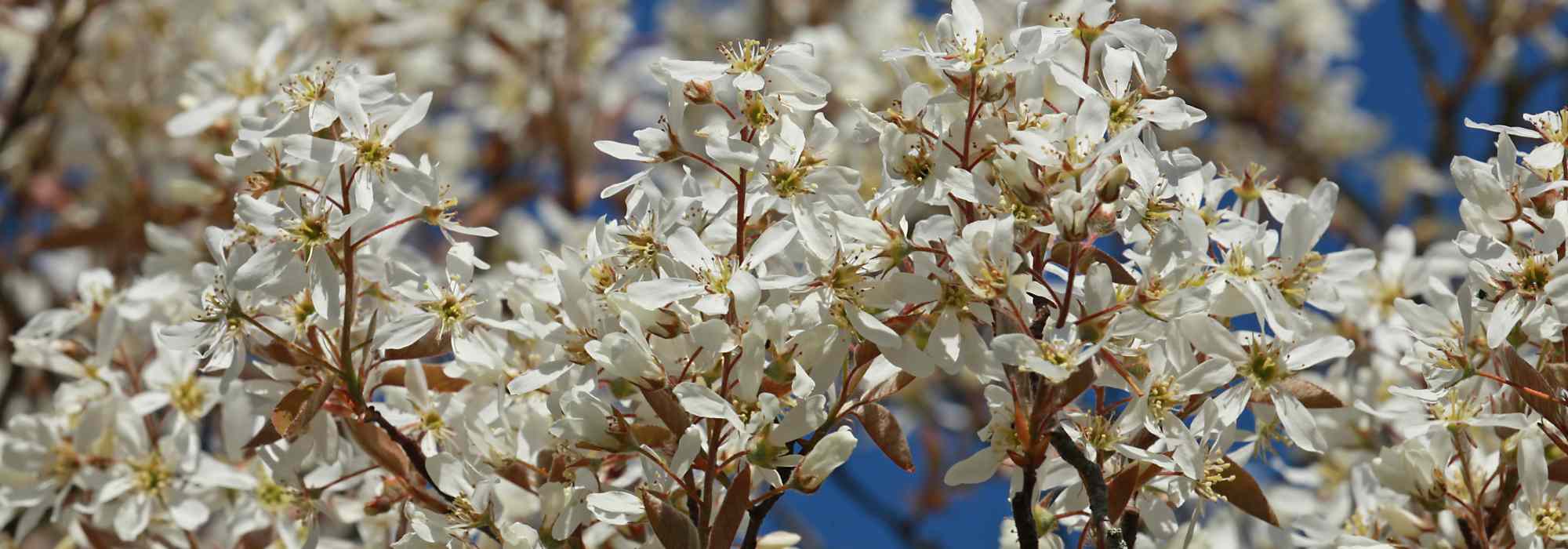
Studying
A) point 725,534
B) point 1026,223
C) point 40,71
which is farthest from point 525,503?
point 40,71

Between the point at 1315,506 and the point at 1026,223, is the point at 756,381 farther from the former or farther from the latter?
the point at 1315,506

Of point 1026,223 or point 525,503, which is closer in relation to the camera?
A: point 1026,223

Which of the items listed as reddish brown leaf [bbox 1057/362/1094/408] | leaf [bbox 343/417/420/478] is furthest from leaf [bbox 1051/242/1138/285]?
leaf [bbox 343/417/420/478]

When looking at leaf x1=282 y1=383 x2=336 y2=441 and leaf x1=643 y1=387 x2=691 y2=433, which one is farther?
leaf x1=282 y1=383 x2=336 y2=441

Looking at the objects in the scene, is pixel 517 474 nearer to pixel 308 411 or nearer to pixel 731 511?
pixel 308 411

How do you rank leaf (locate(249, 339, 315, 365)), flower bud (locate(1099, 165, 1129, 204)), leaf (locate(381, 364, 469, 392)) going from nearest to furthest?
flower bud (locate(1099, 165, 1129, 204))
leaf (locate(249, 339, 315, 365))
leaf (locate(381, 364, 469, 392))

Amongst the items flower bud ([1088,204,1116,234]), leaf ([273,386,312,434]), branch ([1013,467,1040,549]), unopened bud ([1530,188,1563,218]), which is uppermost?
flower bud ([1088,204,1116,234])

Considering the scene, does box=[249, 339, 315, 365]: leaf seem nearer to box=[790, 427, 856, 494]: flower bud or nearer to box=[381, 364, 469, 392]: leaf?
box=[381, 364, 469, 392]: leaf
